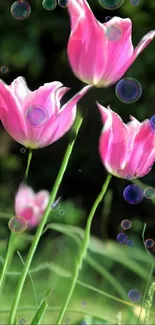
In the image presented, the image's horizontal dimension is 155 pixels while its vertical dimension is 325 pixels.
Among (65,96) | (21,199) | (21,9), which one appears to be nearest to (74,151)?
(65,96)

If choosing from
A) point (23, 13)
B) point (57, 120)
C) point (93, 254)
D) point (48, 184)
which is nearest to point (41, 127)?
point (57, 120)

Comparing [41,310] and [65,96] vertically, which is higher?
[41,310]

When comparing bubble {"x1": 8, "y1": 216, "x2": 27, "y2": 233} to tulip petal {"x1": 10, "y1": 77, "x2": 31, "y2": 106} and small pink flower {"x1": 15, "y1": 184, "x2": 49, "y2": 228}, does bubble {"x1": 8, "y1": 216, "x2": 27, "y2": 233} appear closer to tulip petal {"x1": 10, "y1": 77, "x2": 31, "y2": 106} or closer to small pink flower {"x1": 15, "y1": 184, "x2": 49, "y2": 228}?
small pink flower {"x1": 15, "y1": 184, "x2": 49, "y2": 228}

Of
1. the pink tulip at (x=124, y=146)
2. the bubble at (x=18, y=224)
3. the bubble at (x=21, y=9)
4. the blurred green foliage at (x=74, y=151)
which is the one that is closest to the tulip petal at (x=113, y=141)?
the pink tulip at (x=124, y=146)

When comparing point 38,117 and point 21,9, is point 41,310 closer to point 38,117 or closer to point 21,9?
point 38,117

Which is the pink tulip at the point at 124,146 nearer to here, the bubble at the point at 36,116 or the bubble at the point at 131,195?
the bubble at the point at 36,116

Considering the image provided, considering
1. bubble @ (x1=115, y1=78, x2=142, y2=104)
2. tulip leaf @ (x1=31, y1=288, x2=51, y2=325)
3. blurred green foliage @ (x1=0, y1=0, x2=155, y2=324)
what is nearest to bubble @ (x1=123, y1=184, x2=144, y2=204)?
bubble @ (x1=115, y1=78, x2=142, y2=104)
